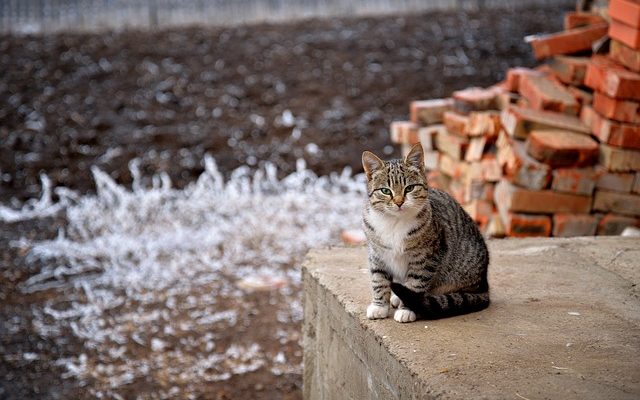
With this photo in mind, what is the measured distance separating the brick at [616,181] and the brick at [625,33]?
71cm

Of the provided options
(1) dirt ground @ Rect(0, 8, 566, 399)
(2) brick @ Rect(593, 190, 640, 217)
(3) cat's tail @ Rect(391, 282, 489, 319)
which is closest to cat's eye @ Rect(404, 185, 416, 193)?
(3) cat's tail @ Rect(391, 282, 489, 319)

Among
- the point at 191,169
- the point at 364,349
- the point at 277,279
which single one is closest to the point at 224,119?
the point at 191,169

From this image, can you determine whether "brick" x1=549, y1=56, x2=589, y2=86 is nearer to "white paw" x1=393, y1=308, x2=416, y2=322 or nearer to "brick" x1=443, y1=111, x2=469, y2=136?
"brick" x1=443, y1=111, x2=469, y2=136

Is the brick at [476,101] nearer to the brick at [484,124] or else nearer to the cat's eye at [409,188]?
the brick at [484,124]

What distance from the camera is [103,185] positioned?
6.37m

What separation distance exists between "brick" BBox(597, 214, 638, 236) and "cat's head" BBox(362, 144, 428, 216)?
2096 mm

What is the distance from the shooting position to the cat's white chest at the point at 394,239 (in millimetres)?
2549

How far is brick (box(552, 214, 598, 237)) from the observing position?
167 inches

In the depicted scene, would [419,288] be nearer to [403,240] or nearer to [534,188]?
[403,240]

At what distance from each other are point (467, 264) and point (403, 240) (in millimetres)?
318

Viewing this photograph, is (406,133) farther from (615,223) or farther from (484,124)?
(615,223)

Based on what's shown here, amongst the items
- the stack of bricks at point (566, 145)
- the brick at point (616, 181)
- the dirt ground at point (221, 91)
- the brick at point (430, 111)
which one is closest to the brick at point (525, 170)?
the stack of bricks at point (566, 145)

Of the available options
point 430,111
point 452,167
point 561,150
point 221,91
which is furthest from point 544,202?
point 221,91

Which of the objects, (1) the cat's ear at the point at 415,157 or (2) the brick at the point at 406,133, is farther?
(2) the brick at the point at 406,133
